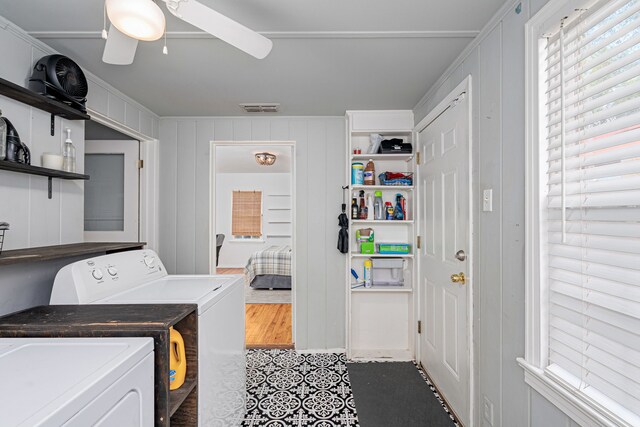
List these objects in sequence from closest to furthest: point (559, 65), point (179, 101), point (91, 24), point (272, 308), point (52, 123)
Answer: point (559, 65)
point (91, 24)
point (52, 123)
point (179, 101)
point (272, 308)

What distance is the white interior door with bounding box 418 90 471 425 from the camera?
1.85m

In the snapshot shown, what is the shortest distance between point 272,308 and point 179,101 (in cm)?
281

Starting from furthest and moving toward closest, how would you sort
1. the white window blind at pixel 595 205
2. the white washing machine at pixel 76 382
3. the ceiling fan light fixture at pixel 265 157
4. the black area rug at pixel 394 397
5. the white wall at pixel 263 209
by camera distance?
the white wall at pixel 263 209
the ceiling fan light fixture at pixel 265 157
the black area rug at pixel 394 397
the white window blind at pixel 595 205
the white washing machine at pixel 76 382

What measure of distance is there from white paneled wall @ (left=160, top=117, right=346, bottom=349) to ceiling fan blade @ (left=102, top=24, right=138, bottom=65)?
166 centimetres

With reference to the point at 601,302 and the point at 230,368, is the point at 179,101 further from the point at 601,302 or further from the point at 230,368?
the point at 601,302

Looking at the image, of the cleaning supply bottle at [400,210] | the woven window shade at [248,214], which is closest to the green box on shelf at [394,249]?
the cleaning supply bottle at [400,210]

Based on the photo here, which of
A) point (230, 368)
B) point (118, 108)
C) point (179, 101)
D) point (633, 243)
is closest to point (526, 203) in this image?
point (633, 243)

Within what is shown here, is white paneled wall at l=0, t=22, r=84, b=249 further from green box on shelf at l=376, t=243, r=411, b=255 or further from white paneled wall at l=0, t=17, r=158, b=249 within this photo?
green box on shelf at l=376, t=243, r=411, b=255

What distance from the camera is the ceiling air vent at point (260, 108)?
2.68 metres

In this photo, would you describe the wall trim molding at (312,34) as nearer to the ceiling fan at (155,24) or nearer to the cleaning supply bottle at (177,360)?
the ceiling fan at (155,24)

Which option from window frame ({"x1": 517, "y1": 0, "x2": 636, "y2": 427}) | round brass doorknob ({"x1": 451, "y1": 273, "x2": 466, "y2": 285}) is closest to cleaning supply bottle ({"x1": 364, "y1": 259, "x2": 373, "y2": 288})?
round brass doorknob ({"x1": 451, "y1": 273, "x2": 466, "y2": 285})

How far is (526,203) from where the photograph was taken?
1.26 meters

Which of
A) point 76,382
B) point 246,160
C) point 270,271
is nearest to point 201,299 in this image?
point 76,382

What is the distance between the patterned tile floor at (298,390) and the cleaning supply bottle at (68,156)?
196 centimetres
